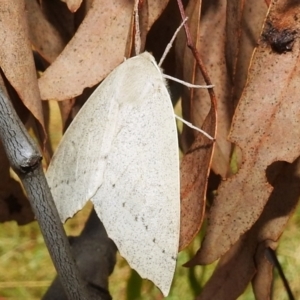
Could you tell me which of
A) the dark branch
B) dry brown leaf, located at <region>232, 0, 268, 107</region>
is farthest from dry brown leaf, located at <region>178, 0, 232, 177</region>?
the dark branch

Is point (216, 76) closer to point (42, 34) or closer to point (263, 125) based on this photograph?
point (263, 125)

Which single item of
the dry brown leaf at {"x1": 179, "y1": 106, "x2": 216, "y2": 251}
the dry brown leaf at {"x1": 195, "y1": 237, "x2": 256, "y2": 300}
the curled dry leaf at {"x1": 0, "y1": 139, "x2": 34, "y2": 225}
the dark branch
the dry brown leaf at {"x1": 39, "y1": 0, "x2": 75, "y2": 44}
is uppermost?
the dry brown leaf at {"x1": 39, "y1": 0, "x2": 75, "y2": 44}

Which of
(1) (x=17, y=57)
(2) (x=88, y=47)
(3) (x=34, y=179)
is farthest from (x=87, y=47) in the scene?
(3) (x=34, y=179)

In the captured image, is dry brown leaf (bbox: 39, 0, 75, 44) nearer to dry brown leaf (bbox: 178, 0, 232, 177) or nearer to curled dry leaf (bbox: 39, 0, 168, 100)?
curled dry leaf (bbox: 39, 0, 168, 100)

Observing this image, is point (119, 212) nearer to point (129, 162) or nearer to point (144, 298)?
point (129, 162)

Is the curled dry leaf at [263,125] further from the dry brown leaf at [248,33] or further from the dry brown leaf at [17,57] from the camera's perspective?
the dry brown leaf at [17,57]

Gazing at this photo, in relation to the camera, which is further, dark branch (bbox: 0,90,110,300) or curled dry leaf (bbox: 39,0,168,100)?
curled dry leaf (bbox: 39,0,168,100)

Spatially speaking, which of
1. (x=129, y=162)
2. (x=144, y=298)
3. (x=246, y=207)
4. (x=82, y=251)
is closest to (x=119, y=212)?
(x=129, y=162)
